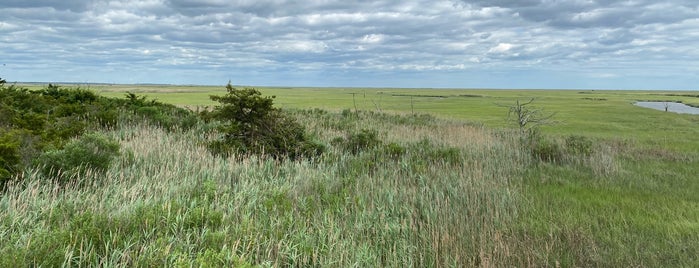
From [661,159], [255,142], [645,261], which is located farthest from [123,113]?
[661,159]

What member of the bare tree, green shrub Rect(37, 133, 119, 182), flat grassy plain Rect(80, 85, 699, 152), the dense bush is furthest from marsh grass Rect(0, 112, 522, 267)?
flat grassy plain Rect(80, 85, 699, 152)

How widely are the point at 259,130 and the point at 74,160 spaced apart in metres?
4.68

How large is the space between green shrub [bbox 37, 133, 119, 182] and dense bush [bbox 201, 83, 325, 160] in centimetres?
317

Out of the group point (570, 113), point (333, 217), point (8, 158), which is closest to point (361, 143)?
point (333, 217)

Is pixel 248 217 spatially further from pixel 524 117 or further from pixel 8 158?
pixel 524 117

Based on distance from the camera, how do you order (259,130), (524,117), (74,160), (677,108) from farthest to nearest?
(677,108) → (524,117) → (259,130) → (74,160)

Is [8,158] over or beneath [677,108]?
over

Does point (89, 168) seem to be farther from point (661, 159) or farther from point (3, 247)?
point (661, 159)

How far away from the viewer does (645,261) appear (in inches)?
201

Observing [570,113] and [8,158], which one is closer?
[8,158]

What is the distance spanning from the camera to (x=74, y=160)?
671cm

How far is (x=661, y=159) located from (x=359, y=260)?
1248cm

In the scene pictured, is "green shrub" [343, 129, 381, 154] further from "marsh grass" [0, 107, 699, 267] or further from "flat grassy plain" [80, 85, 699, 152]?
"flat grassy plain" [80, 85, 699, 152]

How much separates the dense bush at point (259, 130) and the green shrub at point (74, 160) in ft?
10.4
